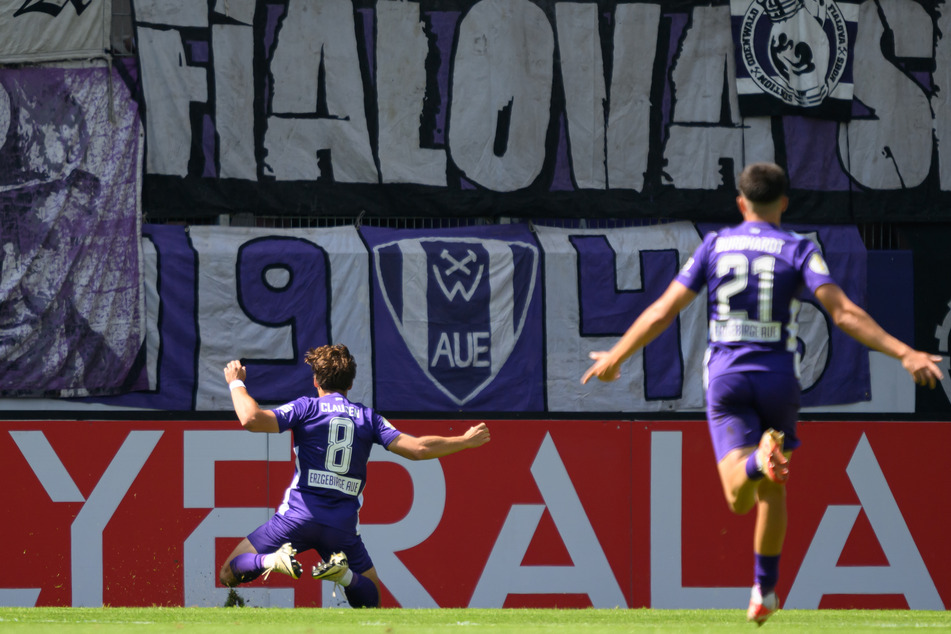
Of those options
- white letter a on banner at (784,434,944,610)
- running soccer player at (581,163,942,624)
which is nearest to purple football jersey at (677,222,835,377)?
running soccer player at (581,163,942,624)

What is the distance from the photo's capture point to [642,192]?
39.7ft

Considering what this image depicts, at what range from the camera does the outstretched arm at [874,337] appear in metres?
4.39

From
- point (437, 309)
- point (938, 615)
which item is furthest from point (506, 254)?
point (938, 615)

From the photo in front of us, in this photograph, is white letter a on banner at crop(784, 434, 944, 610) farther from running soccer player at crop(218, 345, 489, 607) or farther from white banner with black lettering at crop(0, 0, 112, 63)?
white banner with black lettering at crop(0, 0, 112, 63)

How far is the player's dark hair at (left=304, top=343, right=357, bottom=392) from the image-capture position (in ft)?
23.3

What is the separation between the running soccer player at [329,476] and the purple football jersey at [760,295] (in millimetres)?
2322

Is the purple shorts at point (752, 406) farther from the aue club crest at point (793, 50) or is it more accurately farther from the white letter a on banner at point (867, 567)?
the aue club crest at point (793, 50)

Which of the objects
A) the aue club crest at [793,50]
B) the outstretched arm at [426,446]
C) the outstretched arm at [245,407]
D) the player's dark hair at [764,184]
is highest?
the aue club crest at [793,50]

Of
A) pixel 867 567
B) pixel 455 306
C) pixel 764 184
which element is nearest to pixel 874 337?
pixel 764 184

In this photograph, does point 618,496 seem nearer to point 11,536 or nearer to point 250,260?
point 250,260

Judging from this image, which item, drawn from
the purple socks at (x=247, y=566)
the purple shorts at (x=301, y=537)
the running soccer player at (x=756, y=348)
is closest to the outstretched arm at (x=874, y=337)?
the running soccer player at (x=756, y=348)

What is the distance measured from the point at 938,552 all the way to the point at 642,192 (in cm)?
453

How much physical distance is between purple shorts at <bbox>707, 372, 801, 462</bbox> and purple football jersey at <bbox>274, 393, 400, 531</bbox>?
8.70ft

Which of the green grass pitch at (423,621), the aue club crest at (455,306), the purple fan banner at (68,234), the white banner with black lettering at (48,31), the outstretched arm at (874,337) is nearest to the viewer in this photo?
the outstretched arm at (874,337)
